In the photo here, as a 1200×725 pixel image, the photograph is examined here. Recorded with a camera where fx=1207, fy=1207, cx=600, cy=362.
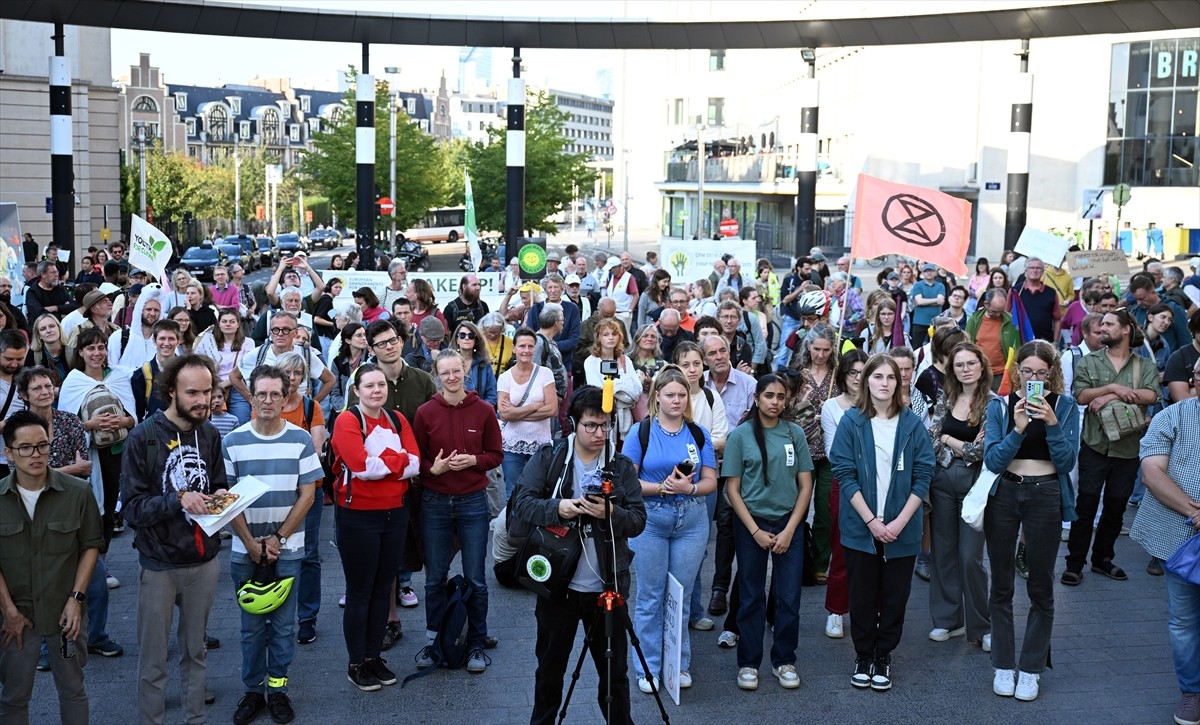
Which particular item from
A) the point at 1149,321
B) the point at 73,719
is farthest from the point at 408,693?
the point at 1149,321

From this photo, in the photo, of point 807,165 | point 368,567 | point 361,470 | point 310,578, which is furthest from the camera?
point 807,165

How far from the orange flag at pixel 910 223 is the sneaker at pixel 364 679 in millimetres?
6934

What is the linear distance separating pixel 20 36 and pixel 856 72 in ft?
123

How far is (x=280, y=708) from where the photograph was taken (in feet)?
21.7

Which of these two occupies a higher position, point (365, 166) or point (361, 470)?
point (365, 166)

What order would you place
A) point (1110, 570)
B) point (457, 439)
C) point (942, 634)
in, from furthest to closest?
point (1110, 570)
point (942, 634)
point (457, 439)

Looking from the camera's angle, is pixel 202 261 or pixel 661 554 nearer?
pixel 661 554

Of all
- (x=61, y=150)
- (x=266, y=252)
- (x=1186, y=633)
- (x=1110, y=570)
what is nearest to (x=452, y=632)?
(x=1186, y=633)

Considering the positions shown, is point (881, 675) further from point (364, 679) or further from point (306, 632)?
point (306, 632)

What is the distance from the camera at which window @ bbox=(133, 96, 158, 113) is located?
382ft

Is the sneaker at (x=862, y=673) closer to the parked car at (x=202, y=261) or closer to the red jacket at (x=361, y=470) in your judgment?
the red jacket at (x=361, y=470)

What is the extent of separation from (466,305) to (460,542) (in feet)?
21.9

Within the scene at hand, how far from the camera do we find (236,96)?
461 feet

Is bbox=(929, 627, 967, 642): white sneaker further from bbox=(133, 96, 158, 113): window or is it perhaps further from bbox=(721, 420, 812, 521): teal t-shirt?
bbox=(133, 96, 158, 113): window
